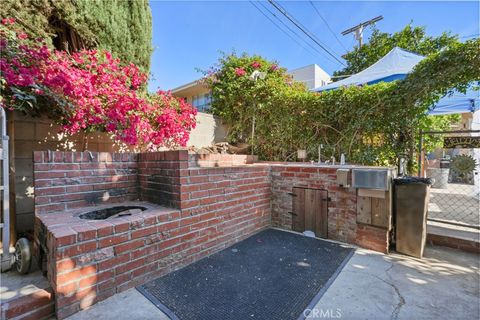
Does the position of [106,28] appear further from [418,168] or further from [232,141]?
[418,168]

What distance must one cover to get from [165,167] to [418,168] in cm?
412

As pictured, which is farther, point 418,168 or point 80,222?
point 418,168

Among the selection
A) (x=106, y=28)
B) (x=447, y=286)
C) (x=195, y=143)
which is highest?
(x=106, y=28)

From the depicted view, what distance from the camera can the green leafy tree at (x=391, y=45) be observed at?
9.55 meters

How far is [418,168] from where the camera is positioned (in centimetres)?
374

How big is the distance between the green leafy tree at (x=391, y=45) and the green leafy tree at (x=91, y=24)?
1117 cm

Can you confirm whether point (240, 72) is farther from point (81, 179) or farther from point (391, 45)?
point (391, 45)

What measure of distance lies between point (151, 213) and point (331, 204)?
2.40 m

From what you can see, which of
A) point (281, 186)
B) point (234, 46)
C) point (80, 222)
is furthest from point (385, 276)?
point (234, 46)

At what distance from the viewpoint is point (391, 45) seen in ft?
36.6

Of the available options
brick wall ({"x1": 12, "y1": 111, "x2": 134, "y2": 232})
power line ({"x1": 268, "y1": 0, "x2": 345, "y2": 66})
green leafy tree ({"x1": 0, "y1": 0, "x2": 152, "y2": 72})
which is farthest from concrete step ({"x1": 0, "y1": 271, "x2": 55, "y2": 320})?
power line ({"x1": 268, "y1": 0, "x2": 345, "y2": 66})

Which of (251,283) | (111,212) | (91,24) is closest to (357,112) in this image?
(251,283)

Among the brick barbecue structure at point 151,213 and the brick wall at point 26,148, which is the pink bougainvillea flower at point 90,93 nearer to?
the brick wall at point 26,148

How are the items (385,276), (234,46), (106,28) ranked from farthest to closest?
(234,46)
(106,28)
(385,276)
